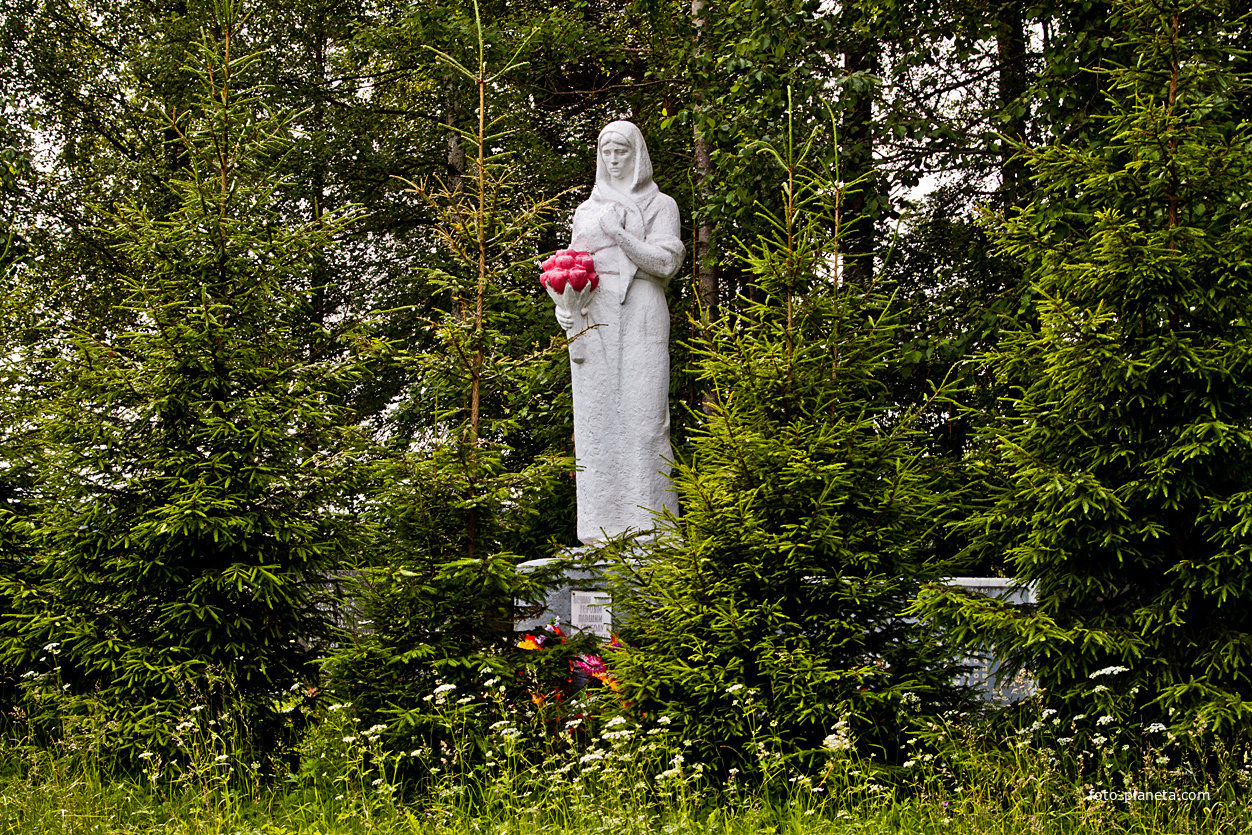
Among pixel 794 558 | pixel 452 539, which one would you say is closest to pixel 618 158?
pixel 452 539

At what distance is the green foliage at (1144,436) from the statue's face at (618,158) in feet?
9.38

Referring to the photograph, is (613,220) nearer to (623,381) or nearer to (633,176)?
(633,176)

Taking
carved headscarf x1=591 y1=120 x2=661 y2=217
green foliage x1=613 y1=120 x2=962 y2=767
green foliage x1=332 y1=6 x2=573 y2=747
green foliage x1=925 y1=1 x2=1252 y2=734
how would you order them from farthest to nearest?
1. carved headscarf x1=591 y1=120 x2=661 y2=217
2. green foliage x1=332 y1=6 x2=573 y2=747
3. green foliage x1=613 y1=120 x2=962 y2=767
4. green foliage x1=925 y1=1 x2=1252 y2=734

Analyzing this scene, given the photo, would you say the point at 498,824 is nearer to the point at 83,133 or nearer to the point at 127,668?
the point at 127,668

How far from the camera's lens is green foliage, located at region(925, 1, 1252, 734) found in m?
3.96

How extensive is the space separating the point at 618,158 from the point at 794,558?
3167 millimetres

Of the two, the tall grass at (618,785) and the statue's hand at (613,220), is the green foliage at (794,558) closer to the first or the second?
the tall grass at (618,785)

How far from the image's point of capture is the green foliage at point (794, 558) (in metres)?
4.36

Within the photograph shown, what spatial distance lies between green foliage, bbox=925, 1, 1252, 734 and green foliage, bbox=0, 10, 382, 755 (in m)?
2.86

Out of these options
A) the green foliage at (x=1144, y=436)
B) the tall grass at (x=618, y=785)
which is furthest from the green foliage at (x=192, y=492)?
the green foliage at (x=1144, y=436)

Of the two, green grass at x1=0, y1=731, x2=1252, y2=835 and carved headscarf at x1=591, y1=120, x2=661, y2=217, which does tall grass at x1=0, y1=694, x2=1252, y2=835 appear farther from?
carved headscarf at x1=591, y1=120, x2=661, y2=217

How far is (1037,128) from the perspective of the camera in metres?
8.55

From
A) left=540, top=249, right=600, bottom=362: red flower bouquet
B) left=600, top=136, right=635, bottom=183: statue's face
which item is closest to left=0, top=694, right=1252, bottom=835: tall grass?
left=540, top=249, right=600, bottom=362: red flower bouquet

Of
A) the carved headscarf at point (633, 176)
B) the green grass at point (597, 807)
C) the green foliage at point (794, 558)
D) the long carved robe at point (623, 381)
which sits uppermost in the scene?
the carved headscarf at point (633, 176)
